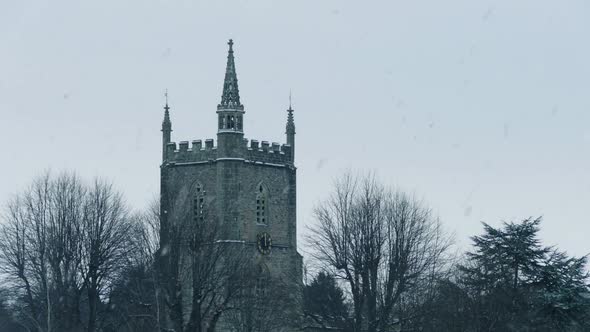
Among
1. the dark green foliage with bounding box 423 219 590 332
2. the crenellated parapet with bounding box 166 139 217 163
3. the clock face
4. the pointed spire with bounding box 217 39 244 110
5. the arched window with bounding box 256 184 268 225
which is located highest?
the pointed spire with bounding box 217 39 244 110

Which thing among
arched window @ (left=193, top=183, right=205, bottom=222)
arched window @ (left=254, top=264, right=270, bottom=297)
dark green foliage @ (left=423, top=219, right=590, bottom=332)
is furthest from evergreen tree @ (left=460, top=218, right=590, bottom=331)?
arched window @ (left=193, top=183, right=205, bottom=222)

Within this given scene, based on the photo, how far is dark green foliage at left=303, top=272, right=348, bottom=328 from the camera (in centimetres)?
8450

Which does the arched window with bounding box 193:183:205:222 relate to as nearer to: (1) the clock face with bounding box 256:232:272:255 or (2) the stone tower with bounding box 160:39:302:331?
(2) the stone tower with bounding box 160:39:302:331

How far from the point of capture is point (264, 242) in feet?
327

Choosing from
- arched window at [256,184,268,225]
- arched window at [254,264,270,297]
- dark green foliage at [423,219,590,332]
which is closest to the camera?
dark green foliage at [423,219,590,332]

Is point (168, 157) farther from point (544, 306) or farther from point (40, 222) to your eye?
point (544, 306)

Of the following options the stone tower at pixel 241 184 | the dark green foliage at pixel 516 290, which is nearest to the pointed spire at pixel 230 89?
the stone tower at pixel 241 184

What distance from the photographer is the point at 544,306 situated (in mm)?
77812

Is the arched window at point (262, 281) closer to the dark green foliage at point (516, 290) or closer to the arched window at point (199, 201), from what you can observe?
the arched window at point (199, 201)

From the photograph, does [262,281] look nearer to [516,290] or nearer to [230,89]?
[230,89]

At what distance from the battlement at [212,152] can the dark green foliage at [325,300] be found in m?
9.12

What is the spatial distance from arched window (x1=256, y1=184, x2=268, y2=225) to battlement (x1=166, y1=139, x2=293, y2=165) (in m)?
2.06

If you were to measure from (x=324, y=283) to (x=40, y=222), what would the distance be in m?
19.3

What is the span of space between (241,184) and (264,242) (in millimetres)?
4248
